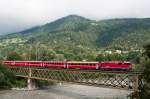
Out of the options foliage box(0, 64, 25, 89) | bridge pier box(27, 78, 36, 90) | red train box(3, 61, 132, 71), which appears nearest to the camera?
red train box(3, 61, 132, 71)

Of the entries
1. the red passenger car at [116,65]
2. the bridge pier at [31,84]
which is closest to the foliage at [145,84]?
the red passenger car at [116,65]

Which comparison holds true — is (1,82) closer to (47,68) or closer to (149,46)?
(47,68)

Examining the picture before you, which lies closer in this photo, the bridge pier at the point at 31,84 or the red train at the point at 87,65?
the red train at the point at 87,65

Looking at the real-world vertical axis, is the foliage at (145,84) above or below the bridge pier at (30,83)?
above

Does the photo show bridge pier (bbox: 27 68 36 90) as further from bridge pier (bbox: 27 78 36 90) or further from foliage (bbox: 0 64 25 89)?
foliage (bbox: 0 64 25 89)

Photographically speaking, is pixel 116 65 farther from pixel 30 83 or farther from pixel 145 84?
pixel 30 83

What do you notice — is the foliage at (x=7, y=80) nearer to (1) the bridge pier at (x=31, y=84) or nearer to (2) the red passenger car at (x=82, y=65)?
(1) the bridge pier at (x=31, y=84)

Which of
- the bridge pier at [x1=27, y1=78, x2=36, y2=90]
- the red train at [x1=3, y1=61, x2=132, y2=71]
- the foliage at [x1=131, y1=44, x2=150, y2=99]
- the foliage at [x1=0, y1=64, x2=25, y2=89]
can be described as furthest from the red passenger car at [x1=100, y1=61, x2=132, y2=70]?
the foliage at [x1=0, y1=64, x2=25, y2=89]

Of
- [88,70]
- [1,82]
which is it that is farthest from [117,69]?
[1,82]

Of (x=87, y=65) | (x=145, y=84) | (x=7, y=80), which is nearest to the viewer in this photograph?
(x=145, y=84)

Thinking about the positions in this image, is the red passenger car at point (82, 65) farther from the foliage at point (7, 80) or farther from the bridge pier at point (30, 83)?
the foliage at point (7, 80)

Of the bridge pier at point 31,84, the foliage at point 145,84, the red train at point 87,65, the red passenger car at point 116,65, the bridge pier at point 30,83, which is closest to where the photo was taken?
the foliage at point 145,84

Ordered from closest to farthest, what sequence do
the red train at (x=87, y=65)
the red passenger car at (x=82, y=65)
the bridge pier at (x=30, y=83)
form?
the red train at (x=87, y=65) < the red passenger car at (x=82, y=65) < the bridge pier at (x=30, y=83)

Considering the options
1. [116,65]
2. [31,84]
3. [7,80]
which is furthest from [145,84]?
[7,80]
